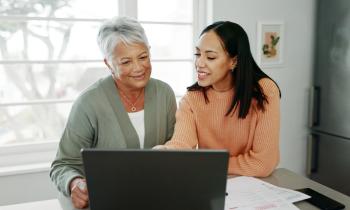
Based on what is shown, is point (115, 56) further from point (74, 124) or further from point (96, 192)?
point (96, 192)

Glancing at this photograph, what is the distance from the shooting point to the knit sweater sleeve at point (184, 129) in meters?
1.39

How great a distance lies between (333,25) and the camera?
99.4 inches

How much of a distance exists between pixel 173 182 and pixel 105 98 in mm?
734

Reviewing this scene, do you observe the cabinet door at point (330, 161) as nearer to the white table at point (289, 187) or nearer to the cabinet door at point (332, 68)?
the cabinet door at point (332, 68)

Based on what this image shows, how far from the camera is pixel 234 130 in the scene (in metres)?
1.42

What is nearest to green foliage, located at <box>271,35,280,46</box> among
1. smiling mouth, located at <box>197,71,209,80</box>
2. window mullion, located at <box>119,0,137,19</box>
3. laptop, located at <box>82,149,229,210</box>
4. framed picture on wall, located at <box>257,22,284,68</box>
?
framed picture on wall, located at <box>257,22,284,68</box>

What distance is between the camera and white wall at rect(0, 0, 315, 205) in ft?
8.51

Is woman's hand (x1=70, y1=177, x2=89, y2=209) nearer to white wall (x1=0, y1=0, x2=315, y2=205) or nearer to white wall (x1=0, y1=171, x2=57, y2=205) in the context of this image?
white wall (x1=0, y1=171, x2=57, y2=205)

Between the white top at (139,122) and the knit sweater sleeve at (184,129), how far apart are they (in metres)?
0.13

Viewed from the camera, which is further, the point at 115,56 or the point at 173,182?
the point at 115,56

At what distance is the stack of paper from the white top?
0.45 m

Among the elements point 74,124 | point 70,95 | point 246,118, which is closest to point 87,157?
point 74,124

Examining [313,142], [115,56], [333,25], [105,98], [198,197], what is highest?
[333,25]

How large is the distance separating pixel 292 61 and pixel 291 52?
7 centimetres
